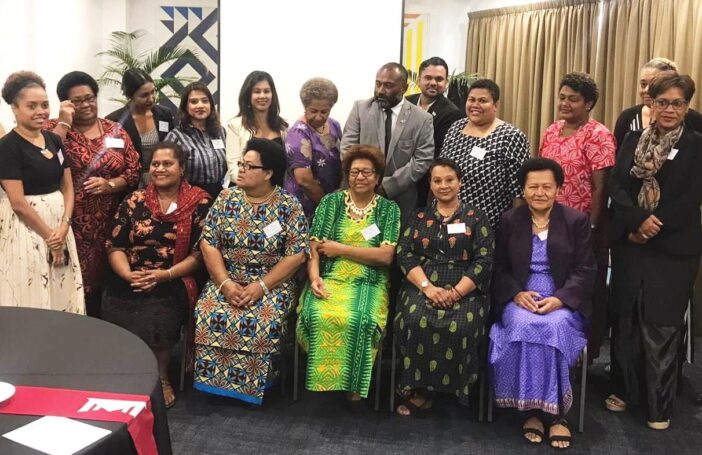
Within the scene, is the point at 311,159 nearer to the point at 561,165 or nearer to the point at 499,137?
the point at 499,137

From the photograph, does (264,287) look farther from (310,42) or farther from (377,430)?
(310,42)

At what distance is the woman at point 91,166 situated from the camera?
11.1 ft

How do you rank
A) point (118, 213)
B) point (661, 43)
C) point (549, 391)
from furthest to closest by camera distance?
point (661, 43)
point (118, 213)
point (549, 391)

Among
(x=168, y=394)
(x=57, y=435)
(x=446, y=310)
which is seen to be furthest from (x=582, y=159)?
(x=57, y=435)

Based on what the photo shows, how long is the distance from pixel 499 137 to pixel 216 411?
1935mm

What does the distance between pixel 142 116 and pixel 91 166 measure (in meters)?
0.53

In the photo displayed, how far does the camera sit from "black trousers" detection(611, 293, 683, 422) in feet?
9.82

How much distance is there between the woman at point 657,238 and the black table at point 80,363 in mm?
2258

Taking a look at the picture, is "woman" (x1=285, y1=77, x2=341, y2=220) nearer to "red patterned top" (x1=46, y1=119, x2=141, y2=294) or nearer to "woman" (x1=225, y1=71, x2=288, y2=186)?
"woman" (x1=225, y1=71, x2=288, y2=186)

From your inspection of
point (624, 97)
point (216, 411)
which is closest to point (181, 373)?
point (216, 411)

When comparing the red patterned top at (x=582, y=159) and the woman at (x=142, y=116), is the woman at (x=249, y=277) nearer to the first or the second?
the woman at (x=142, y=116)

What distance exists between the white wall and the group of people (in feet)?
6.04

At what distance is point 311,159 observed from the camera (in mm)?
3584

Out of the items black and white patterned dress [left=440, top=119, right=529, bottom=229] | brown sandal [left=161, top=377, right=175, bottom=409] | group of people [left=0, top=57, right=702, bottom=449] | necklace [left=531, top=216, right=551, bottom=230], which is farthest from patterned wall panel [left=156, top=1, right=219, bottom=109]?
necklace [left=531, top=216, right=551, bottom=230]
